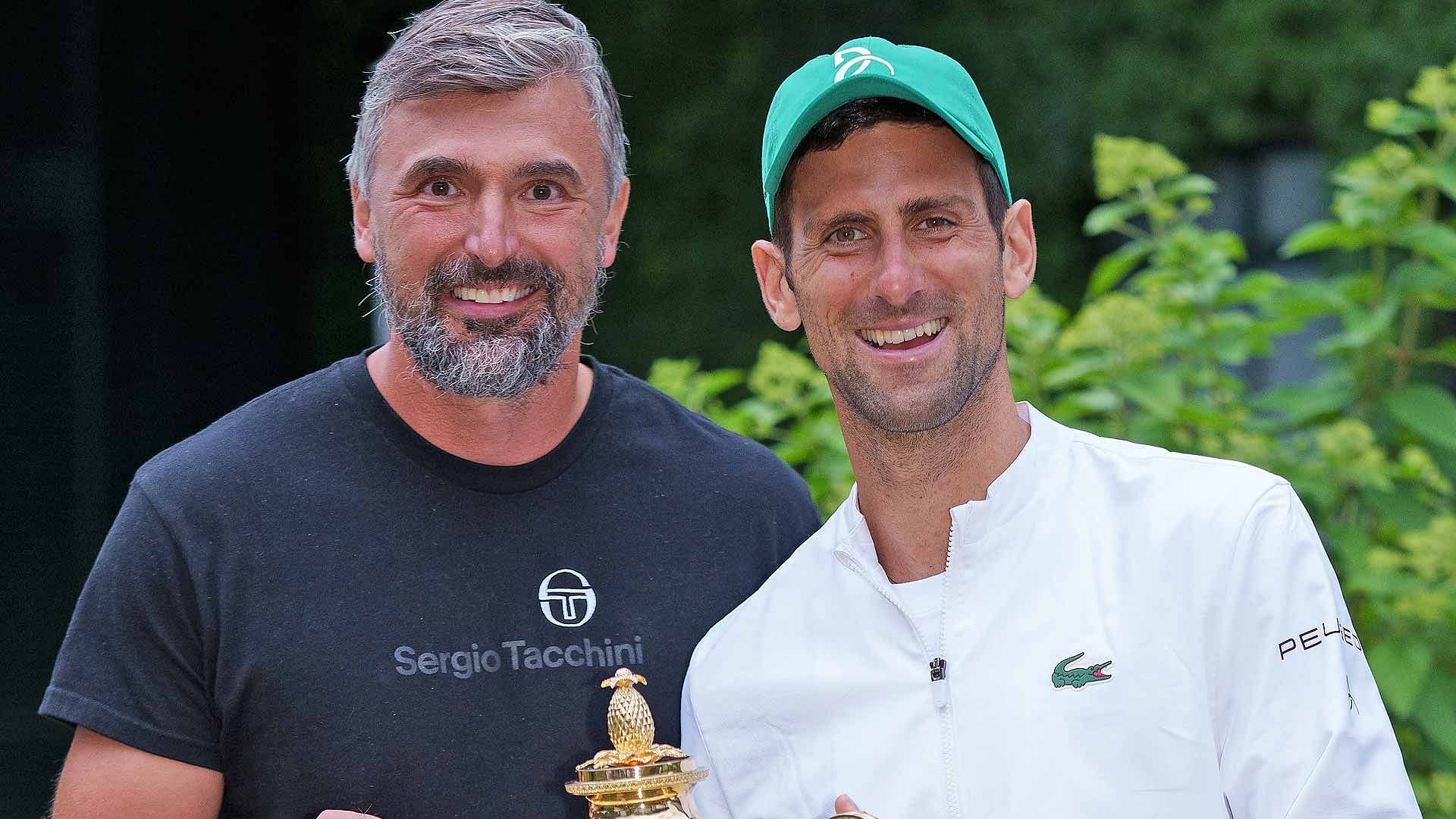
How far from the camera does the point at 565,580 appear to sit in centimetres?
240

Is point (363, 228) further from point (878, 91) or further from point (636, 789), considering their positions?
point (636, 789)

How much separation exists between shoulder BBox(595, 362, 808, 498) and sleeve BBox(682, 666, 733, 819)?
423 millimetres

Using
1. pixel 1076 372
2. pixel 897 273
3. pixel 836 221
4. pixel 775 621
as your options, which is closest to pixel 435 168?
pixel 836 221

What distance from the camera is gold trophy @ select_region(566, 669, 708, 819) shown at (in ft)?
6.31

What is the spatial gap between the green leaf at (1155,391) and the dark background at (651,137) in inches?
91.4

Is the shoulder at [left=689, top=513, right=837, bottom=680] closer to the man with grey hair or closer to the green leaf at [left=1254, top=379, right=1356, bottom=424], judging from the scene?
the man with grey hair

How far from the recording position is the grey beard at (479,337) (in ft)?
7.83

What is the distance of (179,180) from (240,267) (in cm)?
50

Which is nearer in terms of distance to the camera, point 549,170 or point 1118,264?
point 549,170

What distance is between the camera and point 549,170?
2404mm

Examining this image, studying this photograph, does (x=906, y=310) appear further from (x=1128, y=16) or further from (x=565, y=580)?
(x=1128, y=16)

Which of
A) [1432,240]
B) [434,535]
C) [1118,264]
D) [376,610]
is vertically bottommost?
[376,610]

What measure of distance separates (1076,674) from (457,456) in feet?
3.40

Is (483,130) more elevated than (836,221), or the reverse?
(483,130)
